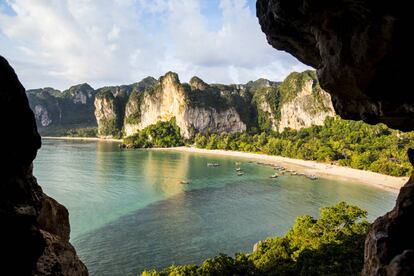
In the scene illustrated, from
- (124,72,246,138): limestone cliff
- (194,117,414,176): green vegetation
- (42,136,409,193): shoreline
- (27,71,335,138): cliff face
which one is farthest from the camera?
(124,72,246,138): limestone cliff

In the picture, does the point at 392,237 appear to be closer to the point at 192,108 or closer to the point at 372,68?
the point at 372,68

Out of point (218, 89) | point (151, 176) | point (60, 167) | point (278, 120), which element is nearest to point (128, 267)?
point (151, 176)

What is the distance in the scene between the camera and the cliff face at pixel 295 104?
14612cm

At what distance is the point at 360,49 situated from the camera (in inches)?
333

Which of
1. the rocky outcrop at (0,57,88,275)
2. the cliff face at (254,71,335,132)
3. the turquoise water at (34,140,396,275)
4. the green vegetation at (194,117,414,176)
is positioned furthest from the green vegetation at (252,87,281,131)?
the rocky outcrop at (0,57,88,275)

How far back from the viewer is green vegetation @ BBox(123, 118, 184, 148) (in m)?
150

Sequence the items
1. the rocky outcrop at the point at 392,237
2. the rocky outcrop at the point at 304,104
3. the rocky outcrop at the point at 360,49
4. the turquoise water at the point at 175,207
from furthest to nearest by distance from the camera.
→ the rocky outcrop at the point at 304,104 → the turquoise water at the point at 175,207 → the rocky outcrop at the point at 360,49 → the rocky outcrop at the point at 392,237

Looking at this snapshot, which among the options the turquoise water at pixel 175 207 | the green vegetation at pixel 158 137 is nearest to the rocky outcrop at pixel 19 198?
the turquoise water at pixel 175 207

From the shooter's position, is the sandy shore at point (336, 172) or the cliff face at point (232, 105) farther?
the cliff face at point (232, 105)

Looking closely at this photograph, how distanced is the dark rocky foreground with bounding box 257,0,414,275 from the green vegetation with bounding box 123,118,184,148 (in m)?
138

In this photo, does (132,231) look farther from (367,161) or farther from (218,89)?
(218,89)

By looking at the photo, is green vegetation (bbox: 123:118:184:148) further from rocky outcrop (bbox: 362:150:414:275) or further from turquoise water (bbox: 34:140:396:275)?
rocky outcrop (bbox: 362:150:414:275)

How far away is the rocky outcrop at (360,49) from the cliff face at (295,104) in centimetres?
13547

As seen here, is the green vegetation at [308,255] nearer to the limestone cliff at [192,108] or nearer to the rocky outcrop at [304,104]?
the rocky outcrop at [304,104]
